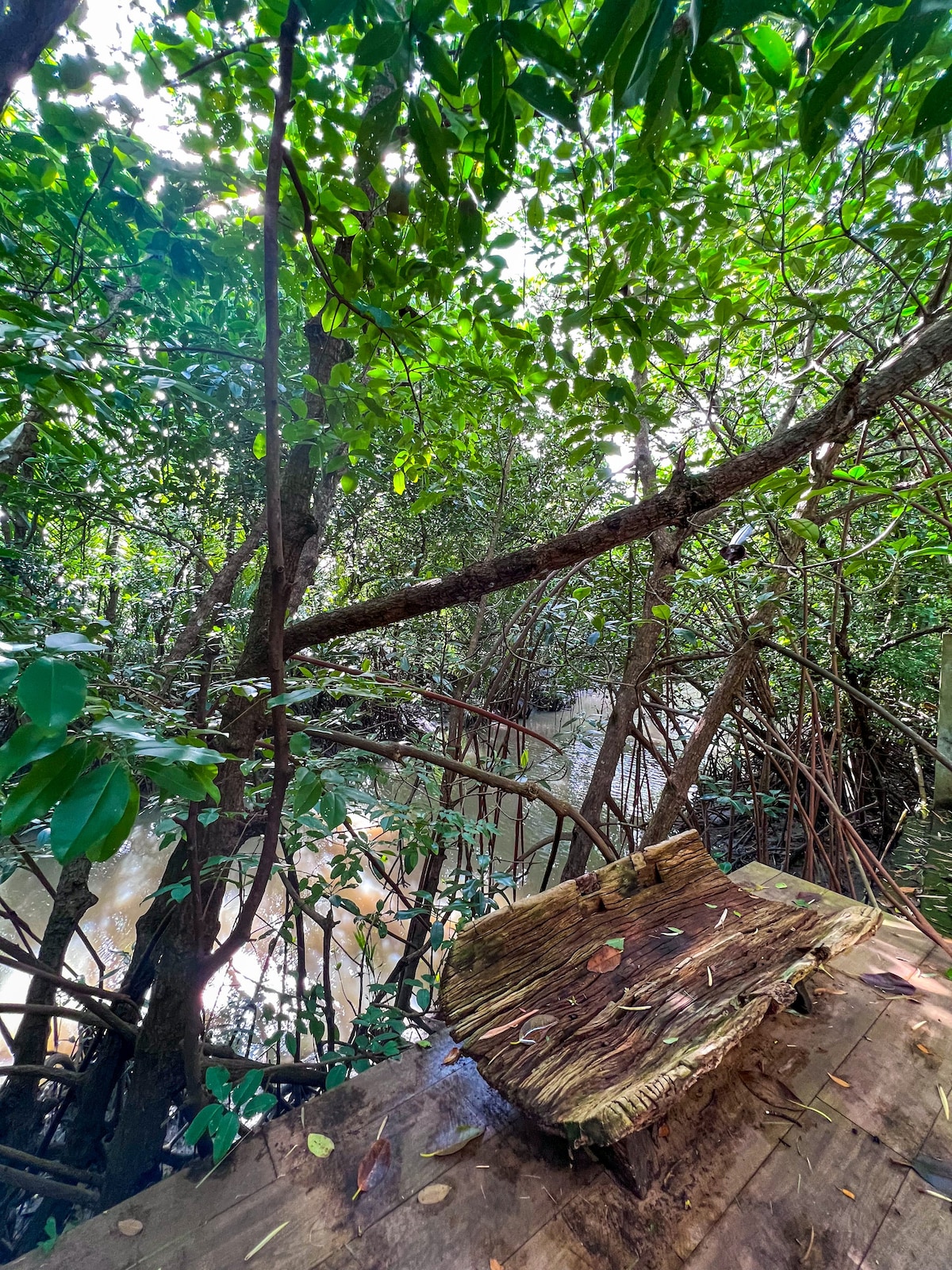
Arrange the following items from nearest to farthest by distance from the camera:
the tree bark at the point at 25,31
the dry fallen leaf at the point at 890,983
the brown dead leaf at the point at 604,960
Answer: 1. the tree bark at the point at 25,31
2. the brown dead leaf at the point at 604,960
3. the dry fallen leaf at the point at 890,983

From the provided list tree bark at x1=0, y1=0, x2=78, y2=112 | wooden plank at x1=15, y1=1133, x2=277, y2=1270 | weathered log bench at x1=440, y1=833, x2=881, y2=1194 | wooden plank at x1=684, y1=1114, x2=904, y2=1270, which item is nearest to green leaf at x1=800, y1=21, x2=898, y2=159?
tree bark at x1=0, y1=0, x2=78, y2=112

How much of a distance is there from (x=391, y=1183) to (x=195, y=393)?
5.44ft

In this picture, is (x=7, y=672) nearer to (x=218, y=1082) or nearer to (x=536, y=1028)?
(x=218, y=1082)

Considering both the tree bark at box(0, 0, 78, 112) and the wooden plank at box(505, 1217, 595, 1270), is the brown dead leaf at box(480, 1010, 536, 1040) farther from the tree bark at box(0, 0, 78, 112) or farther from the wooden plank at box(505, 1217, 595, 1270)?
the tree bark at box(0, 0, 78, 112)

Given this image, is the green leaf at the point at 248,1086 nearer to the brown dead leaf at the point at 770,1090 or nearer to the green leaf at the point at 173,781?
the green leaf at the point at 173,781

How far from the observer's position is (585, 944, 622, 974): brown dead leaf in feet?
3.85

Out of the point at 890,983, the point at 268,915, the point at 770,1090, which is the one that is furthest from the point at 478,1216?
the point at 268,915

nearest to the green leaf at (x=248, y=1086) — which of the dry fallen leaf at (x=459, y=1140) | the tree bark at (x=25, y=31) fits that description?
the dry fallen leaf at (x=459, y=1140)

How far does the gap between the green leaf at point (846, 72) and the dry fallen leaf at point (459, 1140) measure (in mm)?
1753

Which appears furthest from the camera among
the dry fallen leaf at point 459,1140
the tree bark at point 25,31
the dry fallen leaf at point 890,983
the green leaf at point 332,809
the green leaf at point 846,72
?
the dry fallen leaf at point 890,983

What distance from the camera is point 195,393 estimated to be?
1.10 m

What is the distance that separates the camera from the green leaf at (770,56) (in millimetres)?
752

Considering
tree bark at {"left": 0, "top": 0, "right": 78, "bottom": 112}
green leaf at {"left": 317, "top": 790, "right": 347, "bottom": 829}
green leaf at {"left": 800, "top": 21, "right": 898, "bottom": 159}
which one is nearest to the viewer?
green leaf at {"left": 800, "top": 21, "right": 898, "bottom": 159}

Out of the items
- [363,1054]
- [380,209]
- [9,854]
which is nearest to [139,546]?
[9,854]
